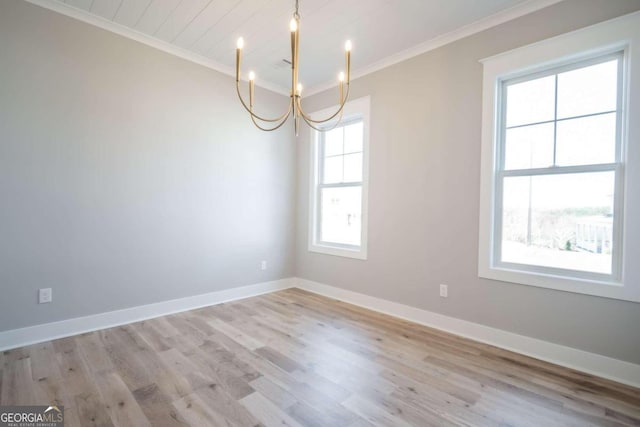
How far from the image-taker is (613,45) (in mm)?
2070

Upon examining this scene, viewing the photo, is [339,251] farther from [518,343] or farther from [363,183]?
[518,343]

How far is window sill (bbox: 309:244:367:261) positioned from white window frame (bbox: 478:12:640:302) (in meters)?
1.33

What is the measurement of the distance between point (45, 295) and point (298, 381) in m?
2.31

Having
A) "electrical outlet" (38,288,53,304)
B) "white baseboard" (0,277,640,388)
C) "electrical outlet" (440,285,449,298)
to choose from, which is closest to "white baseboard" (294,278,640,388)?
"white baseboard" (0,277,640,388)

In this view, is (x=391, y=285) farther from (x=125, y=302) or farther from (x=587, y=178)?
(x=125, y=302)

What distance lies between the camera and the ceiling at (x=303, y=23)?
243 cm

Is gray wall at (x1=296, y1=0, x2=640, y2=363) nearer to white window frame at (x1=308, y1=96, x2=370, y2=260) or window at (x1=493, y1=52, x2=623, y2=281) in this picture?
white window frame at (x1=308, y1=96, x2=370, y2=260)

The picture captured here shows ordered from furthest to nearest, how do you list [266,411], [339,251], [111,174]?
[339,251]
[111,174]
[266,411]

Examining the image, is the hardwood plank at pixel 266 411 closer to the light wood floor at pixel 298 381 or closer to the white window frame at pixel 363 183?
the light wood floor at pixel 298 381

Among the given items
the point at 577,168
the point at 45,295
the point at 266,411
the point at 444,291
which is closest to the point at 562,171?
the point at 577,168

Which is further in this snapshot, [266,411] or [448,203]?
[448,203]

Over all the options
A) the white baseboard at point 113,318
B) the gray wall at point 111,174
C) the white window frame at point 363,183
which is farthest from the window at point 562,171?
the white baseboard at point 113,318

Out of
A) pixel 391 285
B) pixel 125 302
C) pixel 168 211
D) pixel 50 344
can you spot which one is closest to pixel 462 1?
pixel 391 285

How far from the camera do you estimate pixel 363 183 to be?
3.60 m
